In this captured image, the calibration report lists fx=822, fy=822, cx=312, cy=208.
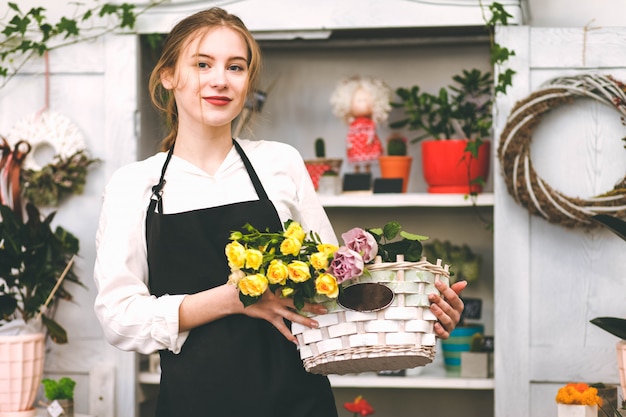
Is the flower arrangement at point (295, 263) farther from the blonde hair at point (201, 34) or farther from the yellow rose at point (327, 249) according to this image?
the blonde hair at point (201, 34)

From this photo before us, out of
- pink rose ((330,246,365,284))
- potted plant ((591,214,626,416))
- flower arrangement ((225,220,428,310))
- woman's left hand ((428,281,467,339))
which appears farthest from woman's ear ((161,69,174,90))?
potted plant ((591,214,626,416))

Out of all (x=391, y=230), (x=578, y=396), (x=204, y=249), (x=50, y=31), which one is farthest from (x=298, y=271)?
(x=50, y=31)

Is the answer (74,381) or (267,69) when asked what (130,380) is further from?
(267,69)

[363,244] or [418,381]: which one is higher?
[363,244]

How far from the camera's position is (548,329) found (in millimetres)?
2371

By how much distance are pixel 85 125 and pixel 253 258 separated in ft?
4.99

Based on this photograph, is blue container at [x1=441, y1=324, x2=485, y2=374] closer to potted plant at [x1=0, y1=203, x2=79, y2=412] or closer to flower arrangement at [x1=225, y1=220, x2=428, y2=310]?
potted plant at [x1=0, y1=203, x2=79, y2=412]

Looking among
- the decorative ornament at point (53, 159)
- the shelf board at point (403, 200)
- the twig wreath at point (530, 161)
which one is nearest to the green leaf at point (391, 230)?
the twig wreath at point (530, 161)

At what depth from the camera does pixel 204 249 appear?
152 centimetres

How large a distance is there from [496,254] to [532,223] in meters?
0.14

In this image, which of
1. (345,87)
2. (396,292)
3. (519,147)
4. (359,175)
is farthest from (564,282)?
(396,292)

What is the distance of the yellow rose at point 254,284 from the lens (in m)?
1.23

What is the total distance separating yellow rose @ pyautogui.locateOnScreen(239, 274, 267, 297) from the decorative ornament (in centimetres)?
143

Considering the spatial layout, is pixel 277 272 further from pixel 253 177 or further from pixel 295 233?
pixel 253 177
